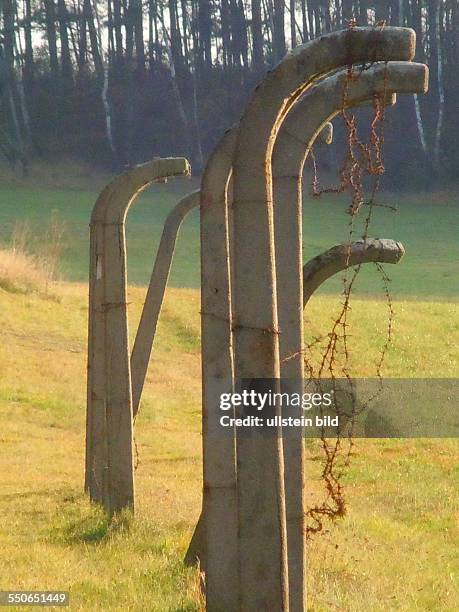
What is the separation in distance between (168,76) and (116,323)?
153ft

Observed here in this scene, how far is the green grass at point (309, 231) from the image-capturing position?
28094 mm

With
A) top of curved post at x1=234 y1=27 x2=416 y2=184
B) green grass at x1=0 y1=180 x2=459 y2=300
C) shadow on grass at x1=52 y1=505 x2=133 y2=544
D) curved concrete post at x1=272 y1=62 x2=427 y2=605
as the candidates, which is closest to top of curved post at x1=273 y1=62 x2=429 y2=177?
curved concrete post at x1=272 y1=62 x2=427 y2=605

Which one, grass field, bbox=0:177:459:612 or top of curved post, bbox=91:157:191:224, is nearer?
grass field, bbox=0:177:459:612

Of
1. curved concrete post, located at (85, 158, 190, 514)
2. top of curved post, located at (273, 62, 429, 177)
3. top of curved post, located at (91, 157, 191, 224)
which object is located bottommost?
curved concrete post, located at (85, 158, 190, 514)

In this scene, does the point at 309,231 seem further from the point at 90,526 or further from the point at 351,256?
the point at 351,256

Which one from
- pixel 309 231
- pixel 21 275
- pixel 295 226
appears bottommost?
pixel 309 231

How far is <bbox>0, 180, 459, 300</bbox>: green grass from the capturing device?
28.1 metres

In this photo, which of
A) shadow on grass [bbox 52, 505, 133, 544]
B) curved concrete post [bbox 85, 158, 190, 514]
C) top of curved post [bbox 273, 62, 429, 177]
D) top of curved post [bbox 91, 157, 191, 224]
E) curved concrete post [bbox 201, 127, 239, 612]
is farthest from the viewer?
curved concrete post [bbox 85, 158, 190, 514]

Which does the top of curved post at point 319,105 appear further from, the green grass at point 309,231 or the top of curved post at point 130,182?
the green grass at point 309,231

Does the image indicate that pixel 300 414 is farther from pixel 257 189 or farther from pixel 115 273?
pixel 115 273

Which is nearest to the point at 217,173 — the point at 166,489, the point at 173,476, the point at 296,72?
the point at 296,72

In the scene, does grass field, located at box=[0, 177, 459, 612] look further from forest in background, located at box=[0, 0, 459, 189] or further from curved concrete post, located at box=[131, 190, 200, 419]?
forest in background, located at box=[0, 0, 459, 189]

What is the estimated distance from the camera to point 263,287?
12.5ft

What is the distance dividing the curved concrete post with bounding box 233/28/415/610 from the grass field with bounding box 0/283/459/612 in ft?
4.09
